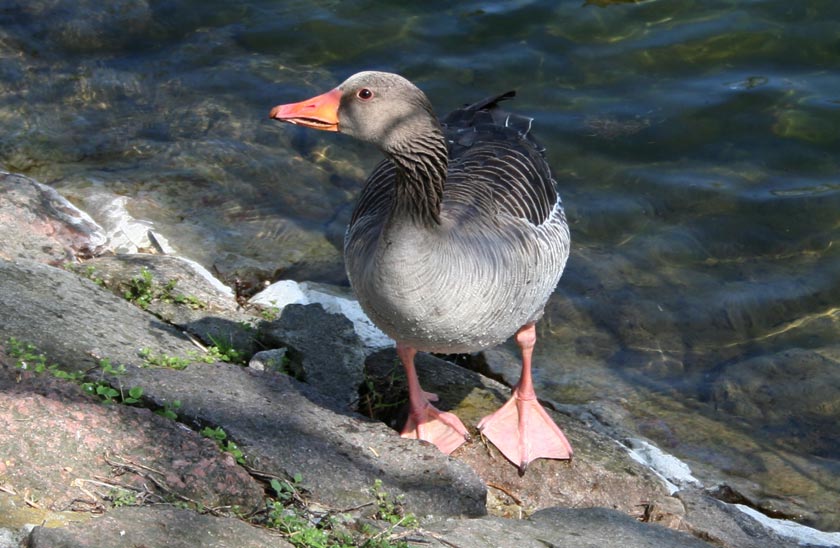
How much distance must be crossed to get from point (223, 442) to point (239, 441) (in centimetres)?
6

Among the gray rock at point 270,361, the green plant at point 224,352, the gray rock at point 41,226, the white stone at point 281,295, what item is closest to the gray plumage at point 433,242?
the gray rock at point 270,361

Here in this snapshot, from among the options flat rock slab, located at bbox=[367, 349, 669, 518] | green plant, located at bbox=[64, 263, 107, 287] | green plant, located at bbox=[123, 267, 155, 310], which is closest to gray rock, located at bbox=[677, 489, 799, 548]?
flat rock slab, located at bbox=[367, 349, 669, 518]

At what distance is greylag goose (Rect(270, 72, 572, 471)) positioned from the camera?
4.21 m

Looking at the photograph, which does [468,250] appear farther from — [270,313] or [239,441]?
[270,313]

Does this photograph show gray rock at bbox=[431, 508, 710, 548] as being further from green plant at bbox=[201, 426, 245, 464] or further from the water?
the water

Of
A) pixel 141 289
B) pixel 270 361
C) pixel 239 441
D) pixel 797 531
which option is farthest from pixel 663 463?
pixel 141 289

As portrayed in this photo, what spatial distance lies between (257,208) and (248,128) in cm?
120

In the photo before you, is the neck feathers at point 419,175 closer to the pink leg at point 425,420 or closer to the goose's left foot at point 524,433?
the pink leg at point 425,420

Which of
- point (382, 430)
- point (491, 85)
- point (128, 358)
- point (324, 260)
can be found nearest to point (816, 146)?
point (491, 85)

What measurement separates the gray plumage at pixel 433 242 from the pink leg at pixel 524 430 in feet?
1.51

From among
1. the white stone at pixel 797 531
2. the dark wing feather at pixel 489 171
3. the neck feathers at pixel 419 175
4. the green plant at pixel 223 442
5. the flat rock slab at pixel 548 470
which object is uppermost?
the neck feathers at pixel 419 175

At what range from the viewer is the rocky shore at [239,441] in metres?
3.15

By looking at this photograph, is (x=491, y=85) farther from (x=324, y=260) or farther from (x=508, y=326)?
(x=508, y=326)

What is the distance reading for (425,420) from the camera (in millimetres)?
4910
